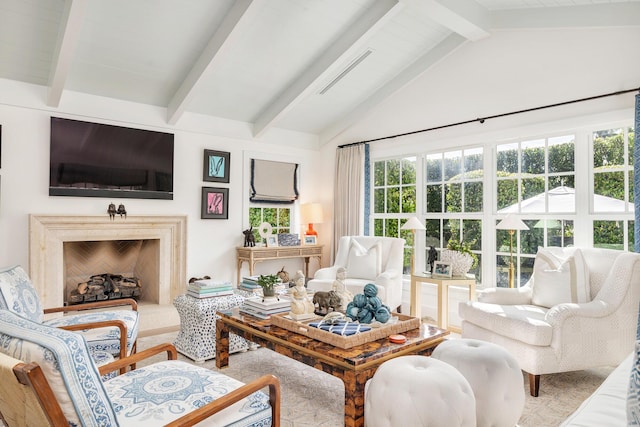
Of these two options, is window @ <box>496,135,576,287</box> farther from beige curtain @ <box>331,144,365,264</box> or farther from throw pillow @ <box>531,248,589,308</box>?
beige curtain @ <box>331,144,365,264</box>

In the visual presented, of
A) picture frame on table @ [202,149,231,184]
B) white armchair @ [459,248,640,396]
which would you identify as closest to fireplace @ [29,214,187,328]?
picture frame on table @ [202,149,231,184]

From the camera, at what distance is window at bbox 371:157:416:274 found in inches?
199

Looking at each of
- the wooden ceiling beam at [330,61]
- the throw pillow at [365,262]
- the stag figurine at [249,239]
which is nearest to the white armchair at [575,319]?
the throw pillow at [365,262]

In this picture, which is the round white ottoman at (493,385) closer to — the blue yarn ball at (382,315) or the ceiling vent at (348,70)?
the blue yarn ball at (382,315)

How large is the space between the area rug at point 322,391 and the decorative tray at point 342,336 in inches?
17.8

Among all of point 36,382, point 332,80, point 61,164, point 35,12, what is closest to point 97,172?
point 61,164

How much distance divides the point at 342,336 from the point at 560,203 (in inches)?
112

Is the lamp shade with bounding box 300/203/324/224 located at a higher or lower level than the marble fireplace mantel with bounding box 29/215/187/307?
higher

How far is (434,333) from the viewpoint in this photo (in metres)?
2.36

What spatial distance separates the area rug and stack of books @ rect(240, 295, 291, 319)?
0.44 metres

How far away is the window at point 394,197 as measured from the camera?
5.07 metres

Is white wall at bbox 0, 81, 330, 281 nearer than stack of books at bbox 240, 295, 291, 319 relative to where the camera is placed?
No

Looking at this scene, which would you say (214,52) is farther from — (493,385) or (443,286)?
(493,385)

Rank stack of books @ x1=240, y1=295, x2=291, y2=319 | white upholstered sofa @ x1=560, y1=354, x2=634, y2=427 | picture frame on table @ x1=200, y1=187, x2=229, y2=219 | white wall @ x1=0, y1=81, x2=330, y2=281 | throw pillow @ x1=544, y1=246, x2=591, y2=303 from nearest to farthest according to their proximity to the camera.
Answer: white upholstered sofa @ x1=560, y1=354, x2=634, y2=427 → stack of books @ x1=240, y1=295, x2=291, y2=319 → throw pillow @ x1=544, y1=246, x2=591, y2=303 → white wall @ x1=0, y1=81, x2=330, y2=281 → picture frame on table @ x1=200, y1=187, x2=229, y2=219
